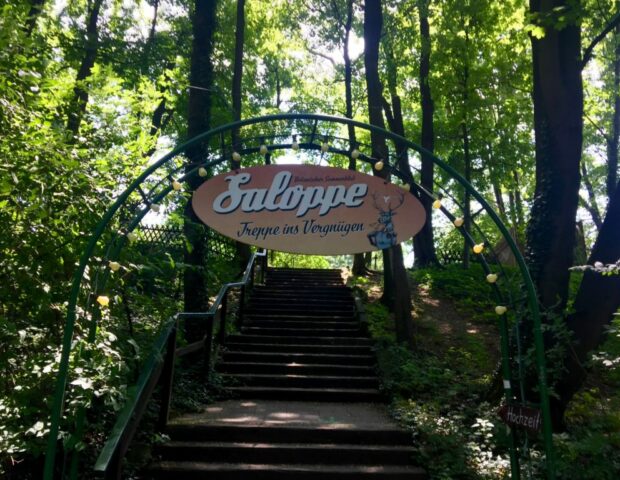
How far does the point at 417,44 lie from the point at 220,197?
1045cm

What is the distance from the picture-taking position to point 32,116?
3.44 m

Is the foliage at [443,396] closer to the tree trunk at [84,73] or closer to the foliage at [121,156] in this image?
the foliage at [121,156]

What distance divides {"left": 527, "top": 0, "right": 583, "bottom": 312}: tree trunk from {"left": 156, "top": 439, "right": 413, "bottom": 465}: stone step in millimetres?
2207

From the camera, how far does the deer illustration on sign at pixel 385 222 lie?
3.78 metres

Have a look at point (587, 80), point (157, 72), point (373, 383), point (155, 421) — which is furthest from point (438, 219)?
point (155, 421)

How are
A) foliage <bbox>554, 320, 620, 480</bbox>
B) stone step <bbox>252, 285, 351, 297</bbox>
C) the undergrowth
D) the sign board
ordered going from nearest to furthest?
the sign board → foliage <bbox>554, 320, 620, 480</bbox> → the undergrowth → stone step <bbox>252, 285, 351, 297</bbox>

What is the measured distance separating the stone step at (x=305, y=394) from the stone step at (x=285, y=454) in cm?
161

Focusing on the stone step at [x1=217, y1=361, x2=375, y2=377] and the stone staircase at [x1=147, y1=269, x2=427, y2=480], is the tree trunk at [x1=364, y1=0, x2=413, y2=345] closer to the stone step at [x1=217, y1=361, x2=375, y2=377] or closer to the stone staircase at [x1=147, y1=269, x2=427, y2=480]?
the stone staircase at [x1=147, y1=269, x2=427, y2=480]

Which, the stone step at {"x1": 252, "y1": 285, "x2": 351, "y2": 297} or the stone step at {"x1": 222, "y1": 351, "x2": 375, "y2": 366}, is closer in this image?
the stone step at {"x1": 222, "y1": 351, "x2": 375, "y2": 366}

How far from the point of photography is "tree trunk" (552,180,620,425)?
462cm

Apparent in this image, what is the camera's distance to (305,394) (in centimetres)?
611

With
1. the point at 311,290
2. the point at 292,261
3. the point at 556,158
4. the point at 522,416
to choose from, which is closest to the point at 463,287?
the point at 311,290

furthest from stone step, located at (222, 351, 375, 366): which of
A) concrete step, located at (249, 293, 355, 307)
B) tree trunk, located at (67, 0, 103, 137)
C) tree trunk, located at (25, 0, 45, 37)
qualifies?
tree trunk, located at (25, 0, 45, 37)

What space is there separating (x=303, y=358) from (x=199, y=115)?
3703 millimetres
